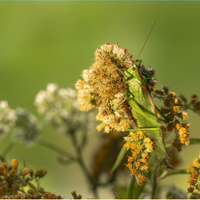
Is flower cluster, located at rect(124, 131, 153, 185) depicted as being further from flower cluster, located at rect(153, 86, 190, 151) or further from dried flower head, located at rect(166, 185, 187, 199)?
dried flower head, located at rect(166, 185, 187, 199)

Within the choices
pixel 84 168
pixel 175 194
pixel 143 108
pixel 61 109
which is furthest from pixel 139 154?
pixel 61 109

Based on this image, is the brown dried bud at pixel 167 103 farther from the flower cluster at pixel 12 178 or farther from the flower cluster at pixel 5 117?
the flower cluster at pixel 5 117

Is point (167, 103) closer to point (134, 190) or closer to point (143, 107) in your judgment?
point (143, 107)

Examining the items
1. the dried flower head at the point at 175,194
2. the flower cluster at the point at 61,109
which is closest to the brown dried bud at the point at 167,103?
the dried flower head at the point at 175,194

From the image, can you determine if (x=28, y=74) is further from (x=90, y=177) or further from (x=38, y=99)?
(x=90, y=177)

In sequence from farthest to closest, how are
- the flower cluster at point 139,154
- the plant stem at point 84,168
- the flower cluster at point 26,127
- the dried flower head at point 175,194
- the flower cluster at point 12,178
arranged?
the flower cluster at point 26,127, the plant stem at point 84,168, the dried flower head at point 175,194, the flower cluster at point 12,178, the flower cluster at point 139,154

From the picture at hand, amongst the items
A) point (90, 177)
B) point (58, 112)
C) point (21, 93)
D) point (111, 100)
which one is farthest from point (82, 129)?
point (21, 93)
